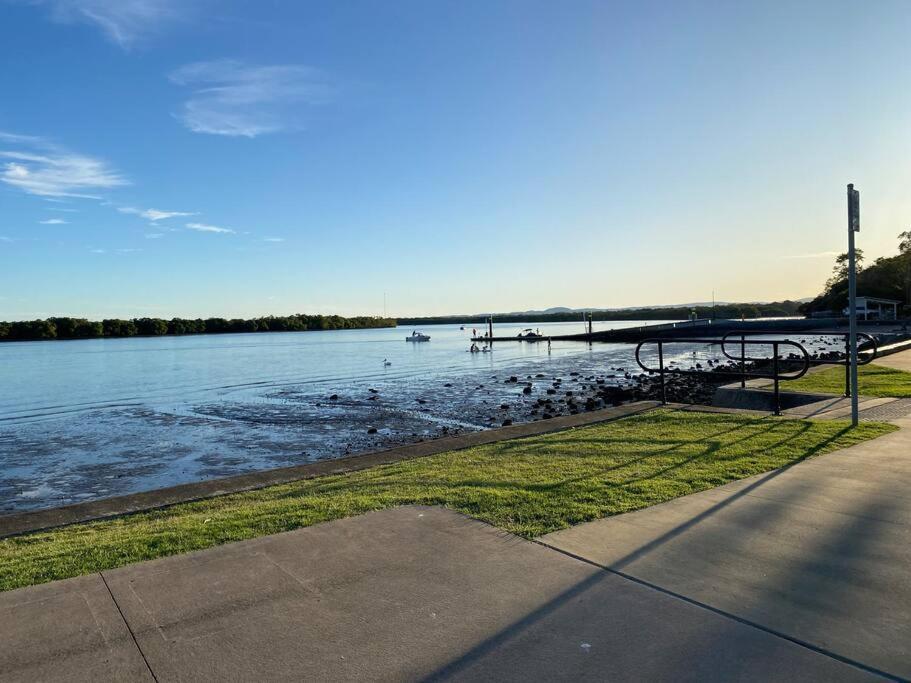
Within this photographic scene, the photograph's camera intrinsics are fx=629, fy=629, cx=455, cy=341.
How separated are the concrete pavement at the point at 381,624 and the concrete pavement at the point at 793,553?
0.67 feet

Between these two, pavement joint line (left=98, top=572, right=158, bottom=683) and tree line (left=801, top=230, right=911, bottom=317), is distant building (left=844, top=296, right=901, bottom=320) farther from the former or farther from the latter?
pavement joint line (left=98, top=572, right=158, bottom=683)

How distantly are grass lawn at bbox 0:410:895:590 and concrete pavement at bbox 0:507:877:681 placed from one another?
0.63m

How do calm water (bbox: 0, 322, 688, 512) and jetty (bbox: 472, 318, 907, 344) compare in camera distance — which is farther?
jetty (bbox: 472, 318, 907, 344)

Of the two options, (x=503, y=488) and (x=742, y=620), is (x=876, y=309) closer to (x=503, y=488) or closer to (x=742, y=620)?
(x=503, y=488)

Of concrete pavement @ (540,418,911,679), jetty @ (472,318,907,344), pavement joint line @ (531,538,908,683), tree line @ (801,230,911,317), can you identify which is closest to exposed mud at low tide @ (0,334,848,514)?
concrete pavement @ (540,418,911,679)

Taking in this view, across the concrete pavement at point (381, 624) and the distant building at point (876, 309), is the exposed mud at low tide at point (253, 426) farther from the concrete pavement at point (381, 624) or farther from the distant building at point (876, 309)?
the distant building at point (876, 309)

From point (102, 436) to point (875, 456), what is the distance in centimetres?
1854

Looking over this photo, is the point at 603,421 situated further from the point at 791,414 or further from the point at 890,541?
the point at 890,541

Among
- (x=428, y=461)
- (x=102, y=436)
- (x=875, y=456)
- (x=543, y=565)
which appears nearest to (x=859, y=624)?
(x=543, y=565)

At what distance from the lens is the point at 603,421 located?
1003cm

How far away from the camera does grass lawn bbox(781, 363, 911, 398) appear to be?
1155cm

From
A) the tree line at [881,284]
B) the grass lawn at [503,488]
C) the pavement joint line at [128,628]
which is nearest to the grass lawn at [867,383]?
the grass lawn at [503,488]

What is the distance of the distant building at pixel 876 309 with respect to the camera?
54.0 m

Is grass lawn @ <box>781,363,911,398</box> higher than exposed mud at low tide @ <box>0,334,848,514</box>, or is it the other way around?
grass lawn @ <box>781,363,911,398</box>
